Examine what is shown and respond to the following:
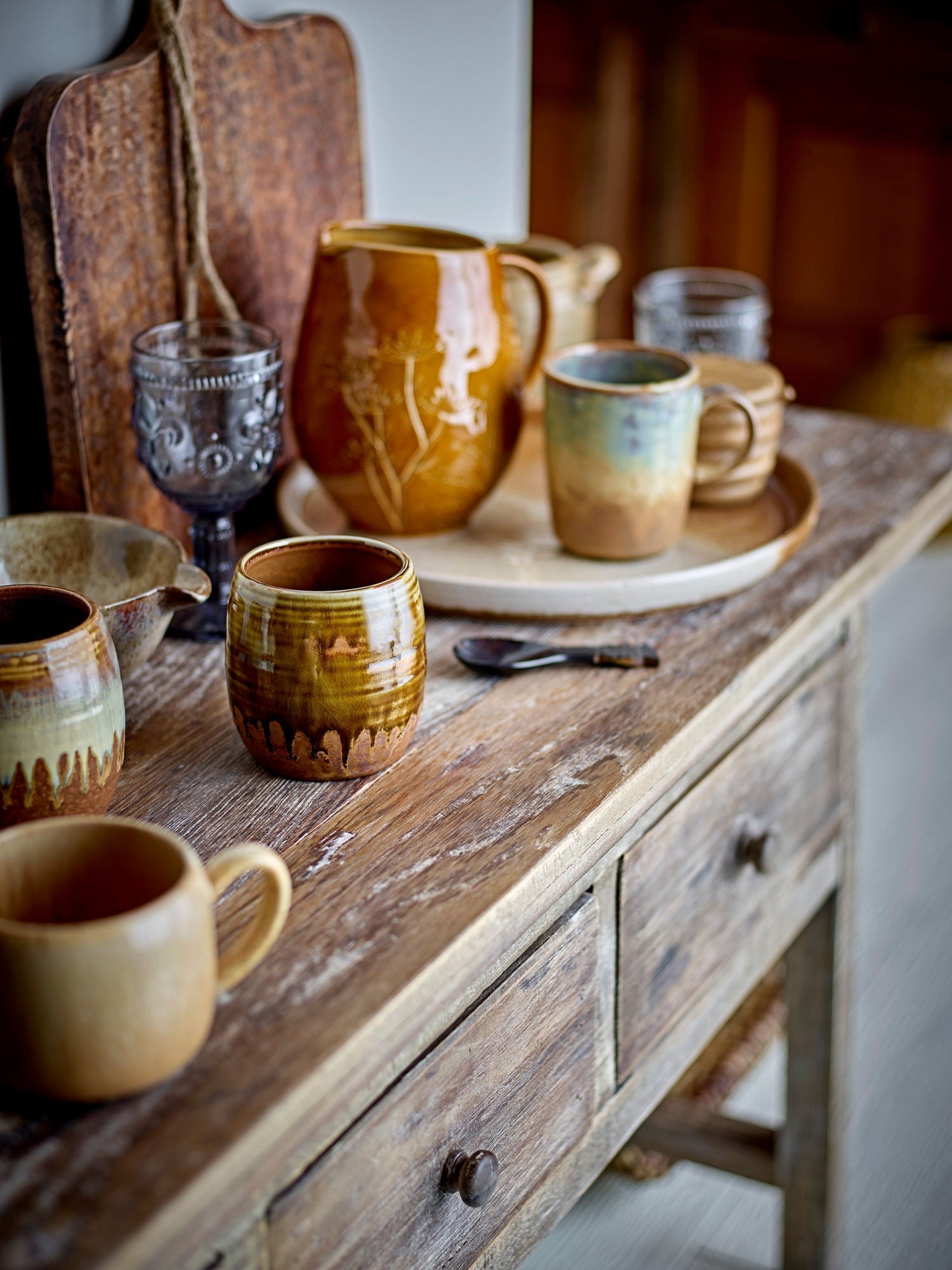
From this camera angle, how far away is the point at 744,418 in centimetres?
91

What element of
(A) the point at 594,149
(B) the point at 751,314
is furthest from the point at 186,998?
(A) the point at 594,149

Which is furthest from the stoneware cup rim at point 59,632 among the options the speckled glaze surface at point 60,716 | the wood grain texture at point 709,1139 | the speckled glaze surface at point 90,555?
the wood grain texture at point 709,1139

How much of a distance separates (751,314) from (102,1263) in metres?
0.88

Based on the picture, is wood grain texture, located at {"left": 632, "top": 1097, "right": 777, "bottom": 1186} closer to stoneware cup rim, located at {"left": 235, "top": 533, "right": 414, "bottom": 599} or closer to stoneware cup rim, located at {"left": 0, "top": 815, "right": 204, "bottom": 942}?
stoneware cup rim, located at {"left": 235, "top": 533, "right": 414, "bottom": 599}

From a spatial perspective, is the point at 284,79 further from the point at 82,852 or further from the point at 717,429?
the point at 82,852

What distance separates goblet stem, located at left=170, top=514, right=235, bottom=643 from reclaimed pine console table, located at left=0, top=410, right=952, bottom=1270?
2cm

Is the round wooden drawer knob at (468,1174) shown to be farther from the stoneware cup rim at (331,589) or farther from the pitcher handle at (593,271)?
the pitcher handle at (593,271)

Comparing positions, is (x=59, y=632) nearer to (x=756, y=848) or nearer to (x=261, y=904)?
(x=261, y=904)

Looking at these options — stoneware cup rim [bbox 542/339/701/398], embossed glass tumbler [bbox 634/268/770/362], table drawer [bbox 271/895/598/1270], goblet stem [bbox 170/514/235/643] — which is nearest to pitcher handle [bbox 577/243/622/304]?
embossed glass tumbler [bbox 634/268/770/362]

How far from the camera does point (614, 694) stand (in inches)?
29.0

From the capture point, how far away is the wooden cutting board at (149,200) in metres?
0.76

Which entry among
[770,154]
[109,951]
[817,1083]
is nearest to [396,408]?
[109,951]

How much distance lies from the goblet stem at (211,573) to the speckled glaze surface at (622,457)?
0.20m

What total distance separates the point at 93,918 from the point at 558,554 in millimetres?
450
